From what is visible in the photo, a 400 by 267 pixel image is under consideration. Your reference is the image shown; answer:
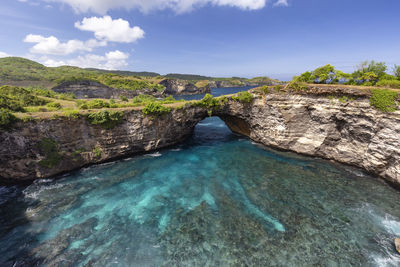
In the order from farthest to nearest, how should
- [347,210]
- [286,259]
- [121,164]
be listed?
[121,164] < [347,210] < [286,259]

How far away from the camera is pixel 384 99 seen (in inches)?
685

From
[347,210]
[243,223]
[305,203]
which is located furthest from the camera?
[305,203]

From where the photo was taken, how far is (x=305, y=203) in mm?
15273

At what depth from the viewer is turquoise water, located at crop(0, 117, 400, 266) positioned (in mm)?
10812

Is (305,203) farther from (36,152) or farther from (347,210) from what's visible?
(36,152)

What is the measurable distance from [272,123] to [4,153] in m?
35.6

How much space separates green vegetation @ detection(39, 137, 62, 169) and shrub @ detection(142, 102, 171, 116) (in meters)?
11.7

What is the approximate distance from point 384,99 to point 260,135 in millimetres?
15244

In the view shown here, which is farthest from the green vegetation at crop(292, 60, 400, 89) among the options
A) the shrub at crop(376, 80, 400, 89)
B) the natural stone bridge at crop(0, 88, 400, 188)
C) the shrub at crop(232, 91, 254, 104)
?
the shrub at crop(232, 91, 254, 104)

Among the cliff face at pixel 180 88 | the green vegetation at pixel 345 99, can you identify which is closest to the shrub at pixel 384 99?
the green vegetation at pixel 345 99

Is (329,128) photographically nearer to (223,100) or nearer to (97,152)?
(223,100)

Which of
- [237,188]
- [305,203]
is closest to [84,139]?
Answer: [237,188]

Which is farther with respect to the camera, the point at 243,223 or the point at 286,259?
the point at 243,223

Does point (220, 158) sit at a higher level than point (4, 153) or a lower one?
lower
